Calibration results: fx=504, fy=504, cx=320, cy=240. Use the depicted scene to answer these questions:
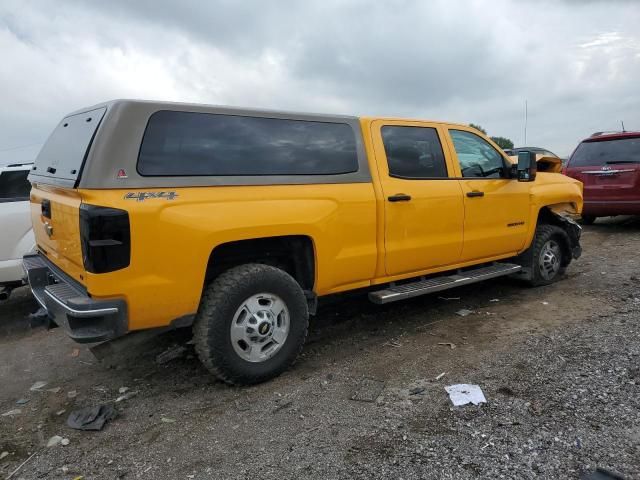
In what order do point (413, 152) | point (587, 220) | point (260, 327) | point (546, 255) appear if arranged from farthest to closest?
point (587, 220) < point (546, 255) < point (413, 152) < point (260, 327)

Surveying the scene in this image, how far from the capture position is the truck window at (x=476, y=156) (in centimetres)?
507

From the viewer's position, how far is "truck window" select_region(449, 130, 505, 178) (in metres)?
5.07

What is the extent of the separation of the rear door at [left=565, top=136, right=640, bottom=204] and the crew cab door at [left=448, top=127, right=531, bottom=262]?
179 inches

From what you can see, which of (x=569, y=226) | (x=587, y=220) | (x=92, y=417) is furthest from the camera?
(x=587, y=220)

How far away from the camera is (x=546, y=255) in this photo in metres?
6.00

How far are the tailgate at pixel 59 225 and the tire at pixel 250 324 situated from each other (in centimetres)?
85

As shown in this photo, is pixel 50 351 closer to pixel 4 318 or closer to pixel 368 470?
pixel 4 318

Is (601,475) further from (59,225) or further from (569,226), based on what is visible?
(569,226)

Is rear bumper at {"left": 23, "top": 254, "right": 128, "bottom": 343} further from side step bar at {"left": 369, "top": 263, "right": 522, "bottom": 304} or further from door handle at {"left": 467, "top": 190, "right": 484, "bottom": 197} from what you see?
door handle at {"left": 467, "top": 190, "right": 484, "bottom": 197}

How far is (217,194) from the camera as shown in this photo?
339cm

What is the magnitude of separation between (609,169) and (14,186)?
9.33 meters

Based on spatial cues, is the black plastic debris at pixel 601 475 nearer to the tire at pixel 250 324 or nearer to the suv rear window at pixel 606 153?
the tire at pixel 250 324

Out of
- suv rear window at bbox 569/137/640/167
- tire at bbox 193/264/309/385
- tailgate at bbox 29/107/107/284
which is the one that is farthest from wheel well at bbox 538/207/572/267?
tailgate at bbox 29/107/107/284

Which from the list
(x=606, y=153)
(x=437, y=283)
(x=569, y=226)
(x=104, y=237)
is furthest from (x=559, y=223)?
(x=104, y=237)
